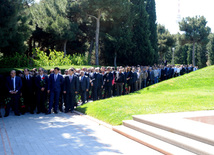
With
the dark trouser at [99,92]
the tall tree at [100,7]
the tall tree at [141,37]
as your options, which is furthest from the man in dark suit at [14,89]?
the tall tree at [141,37]

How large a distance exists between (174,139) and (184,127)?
2.65ft

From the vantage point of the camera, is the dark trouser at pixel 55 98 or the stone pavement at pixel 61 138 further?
the dark trouser at pixel 55 98

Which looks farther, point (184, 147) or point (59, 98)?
point (59, 98)

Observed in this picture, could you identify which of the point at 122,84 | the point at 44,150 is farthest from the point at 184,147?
the point at 122,84

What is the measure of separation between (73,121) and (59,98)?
3.01 metres

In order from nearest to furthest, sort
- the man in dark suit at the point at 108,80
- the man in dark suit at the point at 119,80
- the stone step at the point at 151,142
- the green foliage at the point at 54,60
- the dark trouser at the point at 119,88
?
1. the stone step at the point at 151,142
2. the man in dark suit at the point at 108,80
3. the man in dark suit at the point at 119,80
4. the dark trouser at the point at 119,88
5. the green foliage at the point at 54,60

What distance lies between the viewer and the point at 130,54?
39344mm

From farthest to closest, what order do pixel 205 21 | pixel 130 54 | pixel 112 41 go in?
pixel 205 21, pixel 130 54, pixel 112 41

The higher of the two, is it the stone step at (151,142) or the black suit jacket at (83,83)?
the black suit jacket at (83,83)

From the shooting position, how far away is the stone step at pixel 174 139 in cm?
593

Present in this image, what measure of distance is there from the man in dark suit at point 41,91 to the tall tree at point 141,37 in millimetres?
28049

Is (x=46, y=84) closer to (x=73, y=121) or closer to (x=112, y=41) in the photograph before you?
(x=73, y=121)

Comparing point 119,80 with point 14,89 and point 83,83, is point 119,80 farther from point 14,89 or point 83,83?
point 14,89

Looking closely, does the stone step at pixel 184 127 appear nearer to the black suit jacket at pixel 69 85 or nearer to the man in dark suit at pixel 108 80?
the black suit jacket at pixel 69 85
